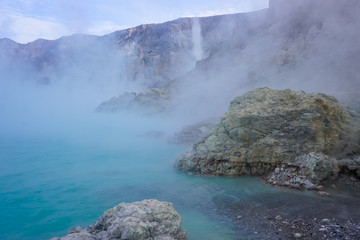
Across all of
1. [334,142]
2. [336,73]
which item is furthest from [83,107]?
[334,142]

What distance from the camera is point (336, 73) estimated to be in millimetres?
20891

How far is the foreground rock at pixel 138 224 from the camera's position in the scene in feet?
14.6

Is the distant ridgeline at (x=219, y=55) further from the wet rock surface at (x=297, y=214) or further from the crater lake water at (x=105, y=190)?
the crater lake water at (x=105, y=190)

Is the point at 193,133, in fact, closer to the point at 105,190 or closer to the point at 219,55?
the point at 105,190

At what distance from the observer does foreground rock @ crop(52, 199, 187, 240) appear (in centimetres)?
446

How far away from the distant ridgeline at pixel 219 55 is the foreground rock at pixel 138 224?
1237cm

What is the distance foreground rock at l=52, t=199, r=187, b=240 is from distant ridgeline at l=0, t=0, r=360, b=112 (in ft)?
40.6

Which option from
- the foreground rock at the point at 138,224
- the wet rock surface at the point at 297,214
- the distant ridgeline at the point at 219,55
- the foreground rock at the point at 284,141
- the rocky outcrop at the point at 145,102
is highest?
the distant ridgeline at the point at 219,55

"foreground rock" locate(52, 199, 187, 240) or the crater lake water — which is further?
the crater lake water

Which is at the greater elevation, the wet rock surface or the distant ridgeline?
the distant ridgeline

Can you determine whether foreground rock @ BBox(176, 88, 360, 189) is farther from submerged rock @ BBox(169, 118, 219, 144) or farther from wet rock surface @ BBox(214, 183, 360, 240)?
submerged rock @ BBox(169, 118, 219, 144)

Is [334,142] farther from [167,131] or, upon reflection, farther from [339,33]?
[339,33]

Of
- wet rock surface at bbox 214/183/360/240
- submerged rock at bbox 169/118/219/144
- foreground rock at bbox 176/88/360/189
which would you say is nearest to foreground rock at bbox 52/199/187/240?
wet rock surface at bbox 214/183/360/240

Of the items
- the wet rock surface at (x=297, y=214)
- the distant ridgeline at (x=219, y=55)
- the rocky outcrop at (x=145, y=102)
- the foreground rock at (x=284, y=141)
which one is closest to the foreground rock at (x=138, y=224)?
the wet rock surface at (x=297, y=214)
